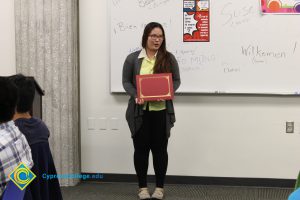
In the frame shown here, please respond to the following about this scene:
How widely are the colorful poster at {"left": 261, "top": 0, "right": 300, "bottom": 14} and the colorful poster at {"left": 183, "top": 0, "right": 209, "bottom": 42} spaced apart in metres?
0.51

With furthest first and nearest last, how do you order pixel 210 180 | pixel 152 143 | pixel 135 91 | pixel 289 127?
pixel 210 180
pixel 289 127
pixel 152 143
pixel 135 91

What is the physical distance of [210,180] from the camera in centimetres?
A: 405

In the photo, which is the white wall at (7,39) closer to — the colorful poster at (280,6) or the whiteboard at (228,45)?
the whiteboard at (228,45)

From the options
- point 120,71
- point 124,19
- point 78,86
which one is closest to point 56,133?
point 78,86

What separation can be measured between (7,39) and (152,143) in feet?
5.64

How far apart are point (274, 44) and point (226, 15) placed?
49 cm

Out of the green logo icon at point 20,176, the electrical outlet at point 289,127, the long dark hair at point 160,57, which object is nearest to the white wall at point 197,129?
the electrical outlet at point 289,127

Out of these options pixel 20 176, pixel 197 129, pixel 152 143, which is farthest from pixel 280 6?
pixel 20 176

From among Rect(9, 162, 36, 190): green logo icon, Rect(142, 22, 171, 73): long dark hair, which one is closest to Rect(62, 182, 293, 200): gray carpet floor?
Rect(142, 22, 171, 73): long dark hair

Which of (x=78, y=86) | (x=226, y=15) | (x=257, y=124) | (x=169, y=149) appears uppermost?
(x=226, y=15)

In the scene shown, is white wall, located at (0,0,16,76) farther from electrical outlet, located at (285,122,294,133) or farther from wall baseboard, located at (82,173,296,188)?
electrical outlet, located at (285,122,294,133)

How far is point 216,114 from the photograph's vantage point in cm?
397

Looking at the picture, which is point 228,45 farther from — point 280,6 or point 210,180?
point 210,180

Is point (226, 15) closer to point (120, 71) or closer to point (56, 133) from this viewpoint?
point (120, 71)
